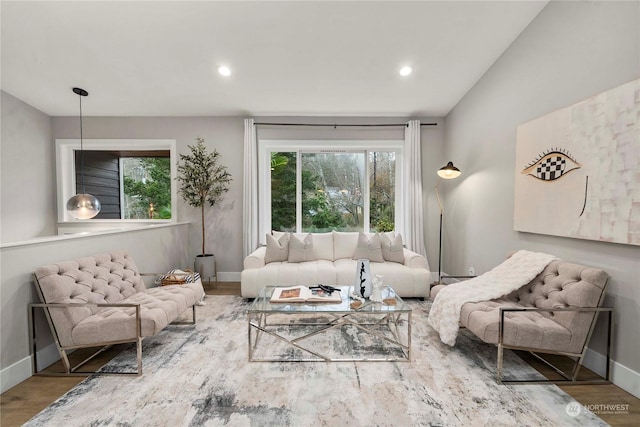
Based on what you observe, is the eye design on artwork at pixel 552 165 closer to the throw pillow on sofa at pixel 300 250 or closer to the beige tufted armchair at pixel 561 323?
the beige tufted armchair at pixel 561 323

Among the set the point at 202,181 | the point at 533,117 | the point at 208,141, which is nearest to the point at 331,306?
the point at 533,117

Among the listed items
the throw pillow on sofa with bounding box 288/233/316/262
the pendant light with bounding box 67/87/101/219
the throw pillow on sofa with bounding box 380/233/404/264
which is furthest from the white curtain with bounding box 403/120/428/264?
the pendant light with bounding box 67/87/101/219

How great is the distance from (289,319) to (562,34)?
364cm

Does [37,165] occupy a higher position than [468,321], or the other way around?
[37,165]

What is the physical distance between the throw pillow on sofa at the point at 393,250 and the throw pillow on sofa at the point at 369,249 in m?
0.08

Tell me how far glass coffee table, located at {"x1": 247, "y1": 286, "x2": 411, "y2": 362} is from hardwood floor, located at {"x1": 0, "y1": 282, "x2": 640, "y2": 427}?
1.10 m

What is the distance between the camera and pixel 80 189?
15.5 feet

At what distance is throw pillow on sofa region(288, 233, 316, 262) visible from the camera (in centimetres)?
392

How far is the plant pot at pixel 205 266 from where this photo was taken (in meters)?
4.29

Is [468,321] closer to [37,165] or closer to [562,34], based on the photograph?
[562,34]

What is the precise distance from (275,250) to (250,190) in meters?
1.16

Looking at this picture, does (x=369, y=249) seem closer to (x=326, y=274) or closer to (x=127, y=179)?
(x=326, y=274)

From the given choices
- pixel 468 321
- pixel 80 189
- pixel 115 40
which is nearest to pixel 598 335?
pixel 468 321

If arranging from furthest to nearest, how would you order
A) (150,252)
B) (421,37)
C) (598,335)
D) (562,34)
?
(150,252) → (421,37) → (562,34) → (598,335)
